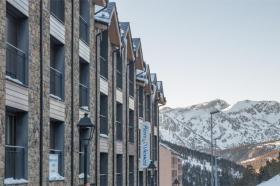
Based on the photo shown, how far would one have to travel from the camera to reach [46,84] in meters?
18.7

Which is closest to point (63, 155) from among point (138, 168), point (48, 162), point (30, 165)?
point (48, 162)

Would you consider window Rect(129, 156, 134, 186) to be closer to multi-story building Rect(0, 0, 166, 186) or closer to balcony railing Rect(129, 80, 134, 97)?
multi-story building Rect(0, 0, 166, 186)

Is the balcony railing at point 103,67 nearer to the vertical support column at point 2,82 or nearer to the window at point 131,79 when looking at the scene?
the window at point 131,79

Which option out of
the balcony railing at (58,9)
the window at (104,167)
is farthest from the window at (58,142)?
the window at (104,167)

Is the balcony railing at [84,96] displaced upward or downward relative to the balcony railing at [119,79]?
downward

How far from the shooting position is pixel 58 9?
20891 millimetres

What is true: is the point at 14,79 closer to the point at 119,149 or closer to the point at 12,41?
the point at 12,41

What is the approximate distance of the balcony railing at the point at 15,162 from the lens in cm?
1666

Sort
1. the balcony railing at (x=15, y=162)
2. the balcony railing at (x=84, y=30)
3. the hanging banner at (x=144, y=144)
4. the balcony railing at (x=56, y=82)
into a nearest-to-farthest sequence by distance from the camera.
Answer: the balcony railing at (x=15, y=162) → the balcony railing at (x=56, y=82) → the balcony railing at (x=84, y=30) → the hanging banner at (x=144, y=144)

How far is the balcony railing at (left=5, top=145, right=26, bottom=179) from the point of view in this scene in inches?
656

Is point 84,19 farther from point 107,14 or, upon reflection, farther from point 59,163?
point 59,163

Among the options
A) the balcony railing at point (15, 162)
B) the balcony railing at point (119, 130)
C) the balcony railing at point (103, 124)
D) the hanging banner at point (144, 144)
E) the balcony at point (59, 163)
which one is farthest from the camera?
the hanging banner at point (144, 144)

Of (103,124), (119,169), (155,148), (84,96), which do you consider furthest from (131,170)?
(84,96)

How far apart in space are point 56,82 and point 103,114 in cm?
Result: 740
